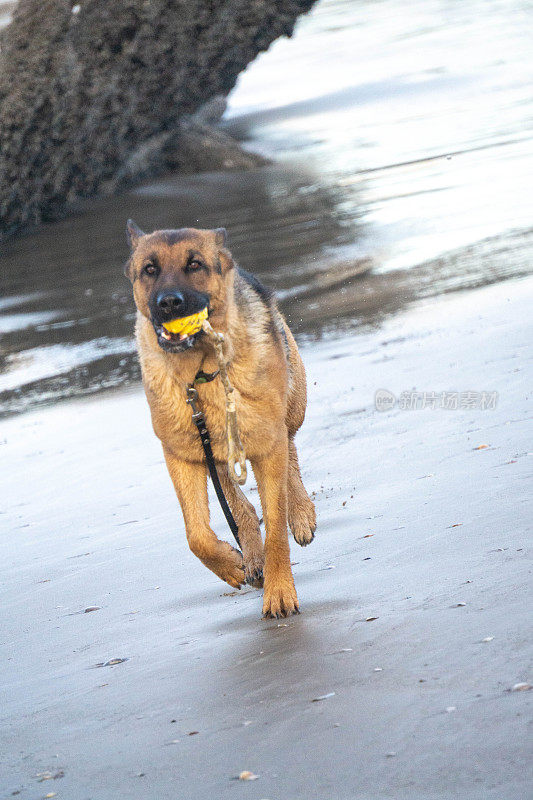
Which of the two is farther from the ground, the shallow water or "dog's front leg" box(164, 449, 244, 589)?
"dog's front leg" box(164, 449, 244, 589)

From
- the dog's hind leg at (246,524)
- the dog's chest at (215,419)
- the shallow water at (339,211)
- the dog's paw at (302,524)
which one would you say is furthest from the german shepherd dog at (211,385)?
the shallow water at (339,211)

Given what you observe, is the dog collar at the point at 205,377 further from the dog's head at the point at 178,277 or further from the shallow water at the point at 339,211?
the shallow water at the point at 339,211

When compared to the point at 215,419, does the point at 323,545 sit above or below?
below

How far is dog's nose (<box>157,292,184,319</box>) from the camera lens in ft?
13.8

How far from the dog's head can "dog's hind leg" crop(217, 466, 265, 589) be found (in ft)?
2.78

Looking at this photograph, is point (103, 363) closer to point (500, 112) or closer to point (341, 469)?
point (341, 469)

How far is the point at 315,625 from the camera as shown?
12.9ft

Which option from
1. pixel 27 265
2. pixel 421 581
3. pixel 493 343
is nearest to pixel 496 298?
pixel 493 343

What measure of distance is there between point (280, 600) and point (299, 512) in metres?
0.91

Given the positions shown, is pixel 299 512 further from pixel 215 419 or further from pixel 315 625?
pixel 315 625

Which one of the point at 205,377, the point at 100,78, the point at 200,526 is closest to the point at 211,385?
the point at 205,377

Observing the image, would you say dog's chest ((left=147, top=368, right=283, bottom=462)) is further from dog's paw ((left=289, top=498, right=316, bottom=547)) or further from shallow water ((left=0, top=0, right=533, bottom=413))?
shallow water ((left=0, top=0, right=533, bottom=413))

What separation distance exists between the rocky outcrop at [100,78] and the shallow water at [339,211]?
73 centimetres

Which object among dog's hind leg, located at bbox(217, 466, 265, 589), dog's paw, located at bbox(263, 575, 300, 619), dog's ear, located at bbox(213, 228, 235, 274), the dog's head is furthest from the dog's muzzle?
dog's paw, located at bbox(263, 575, 300, 619)
